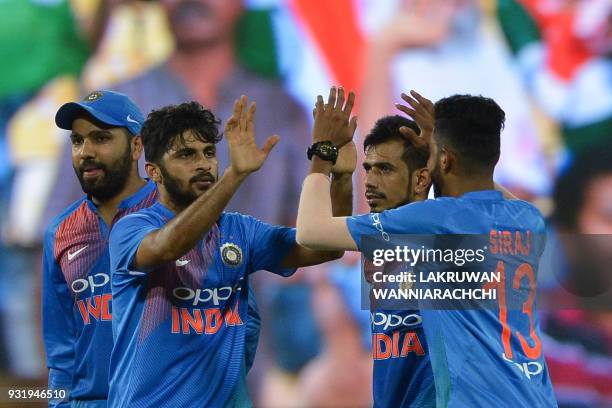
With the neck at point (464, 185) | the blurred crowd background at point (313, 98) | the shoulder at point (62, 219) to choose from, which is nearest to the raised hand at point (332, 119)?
the neck at point (464, 185)

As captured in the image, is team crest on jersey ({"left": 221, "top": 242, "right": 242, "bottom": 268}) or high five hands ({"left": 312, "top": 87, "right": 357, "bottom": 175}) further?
team crest on jersey ({"left": 221, "top": 242, "right": 242, "bottom": 268})

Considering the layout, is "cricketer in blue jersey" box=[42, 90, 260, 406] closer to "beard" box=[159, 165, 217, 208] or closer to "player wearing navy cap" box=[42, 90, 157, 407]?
"player wearing navy cap" box=[42, 90, 157, 407]

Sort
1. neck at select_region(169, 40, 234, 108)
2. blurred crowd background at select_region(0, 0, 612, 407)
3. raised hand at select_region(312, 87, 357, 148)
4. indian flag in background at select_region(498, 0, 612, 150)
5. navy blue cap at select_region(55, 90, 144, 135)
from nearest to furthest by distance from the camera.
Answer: raised hand at select_region(312, 87, 357, 148) → navy blue cap at select_region(55, 90, 144, 135) → blurred crowd background at select_region(0, 0, 612, 407) → indian flag in background at select_region(498, 0, 612, 150) → neck at select_region(169, 40, 234, 108)

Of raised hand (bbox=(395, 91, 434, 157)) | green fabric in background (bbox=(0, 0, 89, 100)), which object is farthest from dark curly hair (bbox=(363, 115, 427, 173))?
green fabric in background (bbox=(0, 0, 89, 100))

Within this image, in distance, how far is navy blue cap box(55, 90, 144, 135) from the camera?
4.81 meters

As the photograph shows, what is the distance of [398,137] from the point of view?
479cm

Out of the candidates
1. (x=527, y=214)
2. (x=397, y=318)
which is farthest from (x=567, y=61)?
(x=527, y=214)

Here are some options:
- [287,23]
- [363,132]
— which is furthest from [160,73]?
[363,132]

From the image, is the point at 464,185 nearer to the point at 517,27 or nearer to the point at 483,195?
the point at 483,195

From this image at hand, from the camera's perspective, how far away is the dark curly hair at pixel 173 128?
4172 mm

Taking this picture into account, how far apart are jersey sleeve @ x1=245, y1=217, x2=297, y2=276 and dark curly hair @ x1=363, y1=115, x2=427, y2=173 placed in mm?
732

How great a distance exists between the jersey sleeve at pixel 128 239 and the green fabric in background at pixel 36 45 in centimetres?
465

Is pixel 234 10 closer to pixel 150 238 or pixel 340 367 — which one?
pixel 340 367

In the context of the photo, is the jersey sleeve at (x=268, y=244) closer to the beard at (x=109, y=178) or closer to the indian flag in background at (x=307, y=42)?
the beard at (x=109, y=178)
